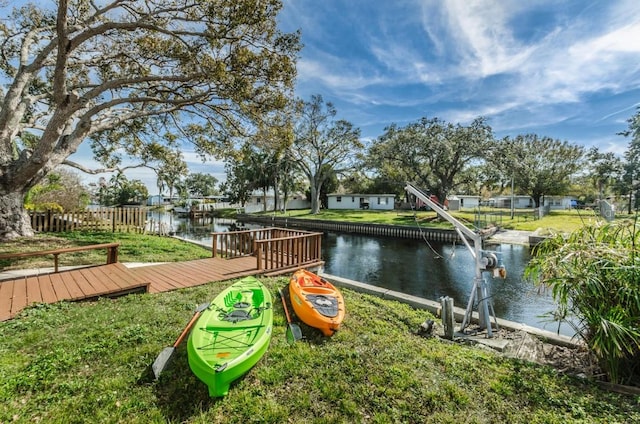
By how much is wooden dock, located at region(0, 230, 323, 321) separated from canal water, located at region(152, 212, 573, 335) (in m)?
3.65

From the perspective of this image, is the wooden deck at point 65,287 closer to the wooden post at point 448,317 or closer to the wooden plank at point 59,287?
the wooden plank at point 59,287

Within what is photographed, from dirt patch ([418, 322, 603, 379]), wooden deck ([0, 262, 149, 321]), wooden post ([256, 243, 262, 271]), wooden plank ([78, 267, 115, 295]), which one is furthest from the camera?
wooden post ([256, 243, 262, 271])

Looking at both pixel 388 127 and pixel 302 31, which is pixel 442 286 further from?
pixel 388 127

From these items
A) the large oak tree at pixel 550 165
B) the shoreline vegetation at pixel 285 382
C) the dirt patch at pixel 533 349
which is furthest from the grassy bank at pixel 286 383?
the large oak tree at pixel 550 165

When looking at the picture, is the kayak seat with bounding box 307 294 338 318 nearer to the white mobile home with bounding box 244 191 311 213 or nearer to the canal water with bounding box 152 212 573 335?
the canal water with bounding box 152 212 573 335

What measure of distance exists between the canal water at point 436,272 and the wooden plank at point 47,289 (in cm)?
626

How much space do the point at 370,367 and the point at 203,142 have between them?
1175cm

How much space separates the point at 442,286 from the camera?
984cm

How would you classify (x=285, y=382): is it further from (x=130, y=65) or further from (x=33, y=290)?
(x=130, y=65)

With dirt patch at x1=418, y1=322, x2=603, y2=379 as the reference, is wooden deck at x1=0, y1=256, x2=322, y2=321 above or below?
above

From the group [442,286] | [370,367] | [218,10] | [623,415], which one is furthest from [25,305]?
[442,286]

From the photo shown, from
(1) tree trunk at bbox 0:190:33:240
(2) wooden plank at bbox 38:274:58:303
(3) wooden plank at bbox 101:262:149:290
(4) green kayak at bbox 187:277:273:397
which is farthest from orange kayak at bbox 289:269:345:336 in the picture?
(1) tree trunk at bbox 0:190:33:240

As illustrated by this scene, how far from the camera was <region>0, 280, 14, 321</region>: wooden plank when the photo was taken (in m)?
3.54

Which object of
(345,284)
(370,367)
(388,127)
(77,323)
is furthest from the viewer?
Answer: (388,127)
